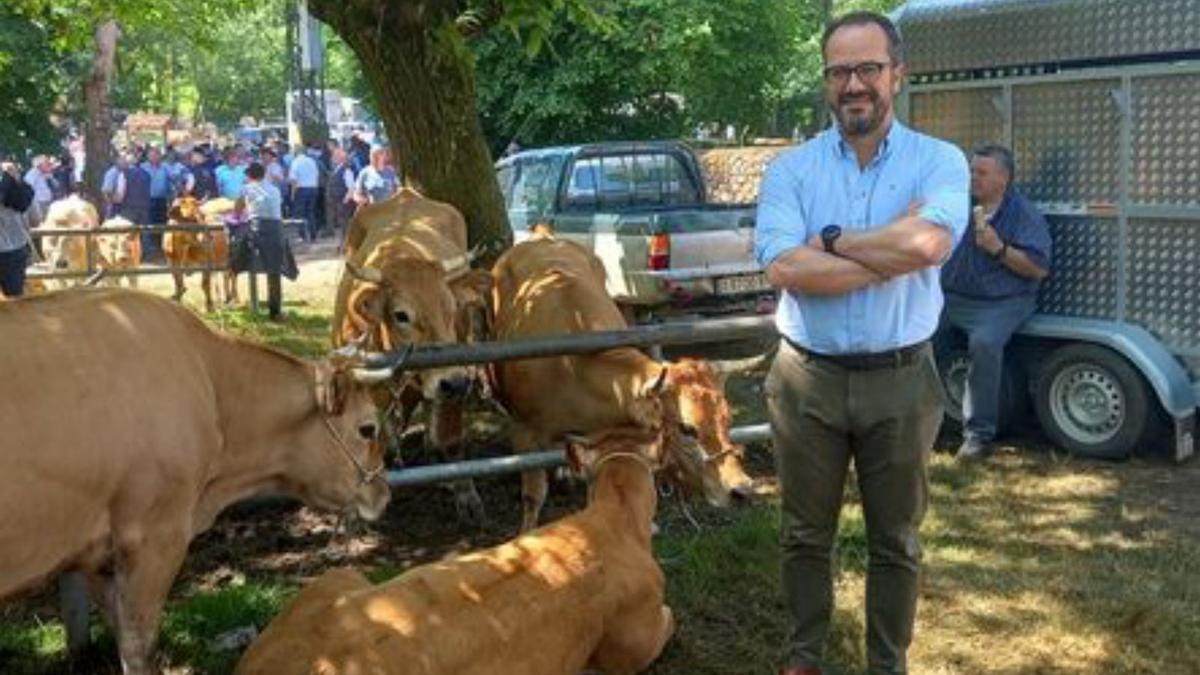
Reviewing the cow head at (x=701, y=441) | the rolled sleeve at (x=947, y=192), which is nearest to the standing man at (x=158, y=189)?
the cow head at (x=701, y=441)

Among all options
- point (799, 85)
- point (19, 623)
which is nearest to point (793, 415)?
point (19, 623)

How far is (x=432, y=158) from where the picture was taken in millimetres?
8961

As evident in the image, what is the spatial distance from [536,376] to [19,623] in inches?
104

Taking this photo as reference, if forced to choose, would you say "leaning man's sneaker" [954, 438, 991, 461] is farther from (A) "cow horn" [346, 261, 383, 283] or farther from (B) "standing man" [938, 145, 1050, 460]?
(A) "cow horn" [346, 261, 383, 283]

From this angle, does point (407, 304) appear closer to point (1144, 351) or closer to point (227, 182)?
point (1144, 351)

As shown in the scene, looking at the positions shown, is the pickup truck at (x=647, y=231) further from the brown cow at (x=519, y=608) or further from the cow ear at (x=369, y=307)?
the brown cow at (x=519, y=608)

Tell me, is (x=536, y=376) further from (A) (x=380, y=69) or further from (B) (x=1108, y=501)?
(B) (x=1108, y=501)

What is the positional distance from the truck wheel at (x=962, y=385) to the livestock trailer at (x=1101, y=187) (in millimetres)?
14

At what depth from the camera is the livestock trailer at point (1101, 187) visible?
808 cm

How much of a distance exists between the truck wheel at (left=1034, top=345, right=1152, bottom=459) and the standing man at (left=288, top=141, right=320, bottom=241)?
1949cm

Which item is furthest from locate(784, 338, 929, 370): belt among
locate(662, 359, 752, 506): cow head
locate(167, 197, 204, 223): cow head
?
locate(167, 197, 204, 223): cow head

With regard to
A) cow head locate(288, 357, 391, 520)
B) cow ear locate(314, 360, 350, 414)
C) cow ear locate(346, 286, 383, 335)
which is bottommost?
cow head locate(288, 357, 391, 520)

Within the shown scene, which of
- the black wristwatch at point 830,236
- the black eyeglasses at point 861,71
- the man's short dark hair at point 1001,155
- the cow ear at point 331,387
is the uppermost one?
the black eyeglasses at point 861,71

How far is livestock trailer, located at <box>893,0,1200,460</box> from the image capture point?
808cm
